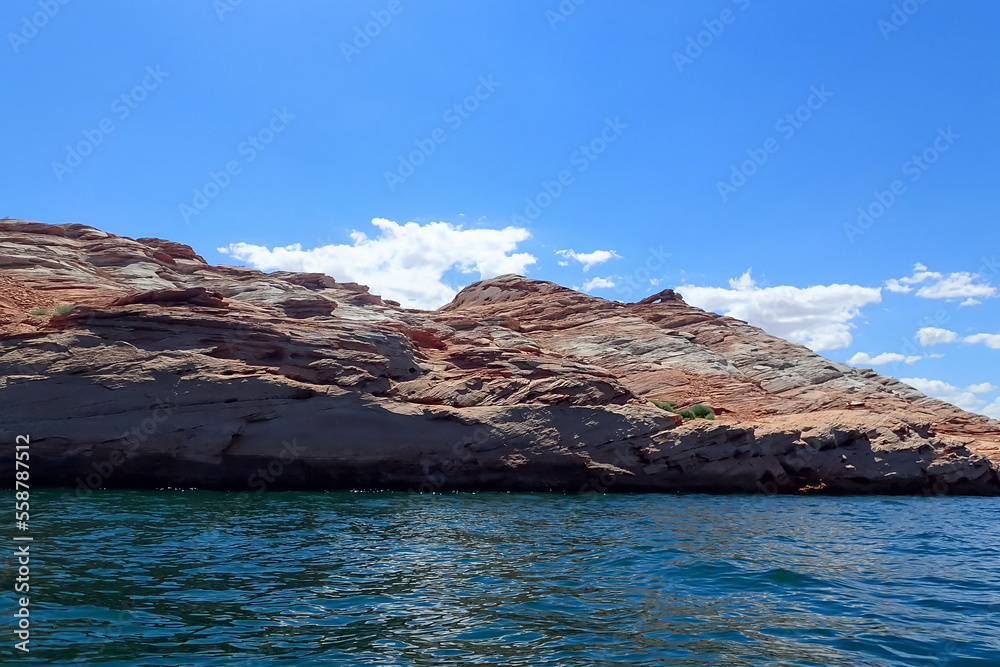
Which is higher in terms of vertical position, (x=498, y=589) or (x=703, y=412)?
(x=703, y=412)

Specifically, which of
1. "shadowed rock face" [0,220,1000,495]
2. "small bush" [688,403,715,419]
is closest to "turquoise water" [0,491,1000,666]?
"shadowed rock face" [0,220,1000,495]

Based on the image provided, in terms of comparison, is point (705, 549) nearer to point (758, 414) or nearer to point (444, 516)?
point (444, 516)

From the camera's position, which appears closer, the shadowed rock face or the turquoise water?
the turquoise water

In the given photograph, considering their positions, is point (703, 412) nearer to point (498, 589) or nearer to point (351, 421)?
point (351, 421)

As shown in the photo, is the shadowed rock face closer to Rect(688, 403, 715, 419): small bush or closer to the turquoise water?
Rect(688, 403, 715, 419): small bush

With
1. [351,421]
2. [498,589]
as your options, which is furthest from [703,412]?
[498,589]

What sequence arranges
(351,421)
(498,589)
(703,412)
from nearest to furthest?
(498,589), (351,421), (703,412)

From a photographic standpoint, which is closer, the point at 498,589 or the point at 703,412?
the point at 498,589

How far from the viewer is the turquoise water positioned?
7.30 metres

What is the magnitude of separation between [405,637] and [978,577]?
992 cm

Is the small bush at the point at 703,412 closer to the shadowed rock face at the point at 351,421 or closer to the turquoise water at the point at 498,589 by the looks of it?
the shadowed rock face at the point at 351,421

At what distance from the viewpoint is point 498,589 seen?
991 centimetres

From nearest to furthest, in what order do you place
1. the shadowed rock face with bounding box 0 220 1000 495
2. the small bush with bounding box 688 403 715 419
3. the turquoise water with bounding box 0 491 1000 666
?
A: the turquoise water with bounding box 0 491 1000 666 < the shadowed rock face with bounding box 0 220 1000 495 < the small bush with bounding box 688 403 715 419

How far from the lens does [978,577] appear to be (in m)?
11.6
